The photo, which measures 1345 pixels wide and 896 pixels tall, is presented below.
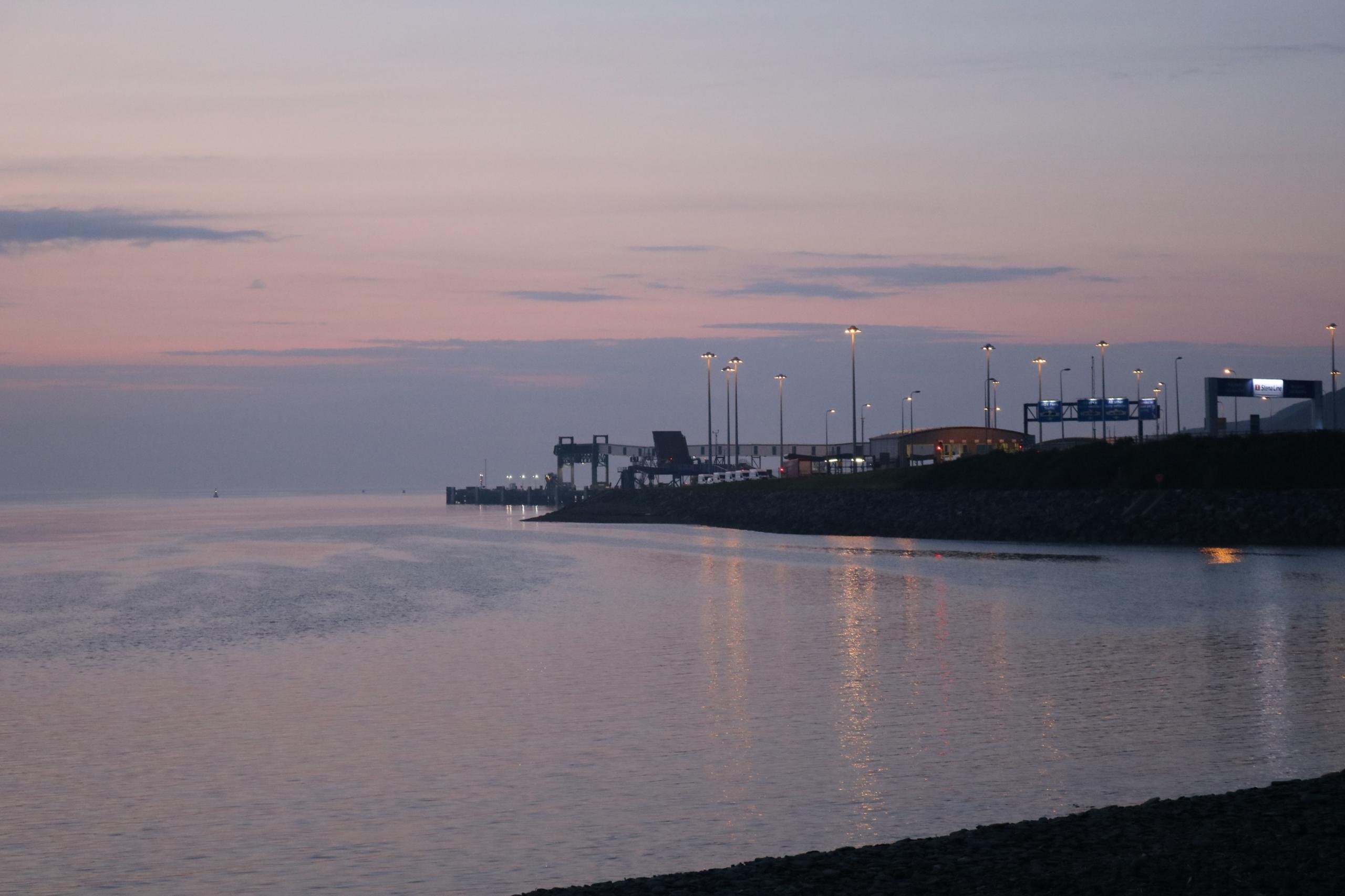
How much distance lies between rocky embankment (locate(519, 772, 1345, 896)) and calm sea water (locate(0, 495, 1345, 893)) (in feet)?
4.02

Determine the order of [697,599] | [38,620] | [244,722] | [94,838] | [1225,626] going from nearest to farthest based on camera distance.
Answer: [94,838] < [244,722] < [1225,626] < [38,620] < [697,599]

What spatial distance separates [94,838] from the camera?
541 inches

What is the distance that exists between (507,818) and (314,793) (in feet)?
8.71

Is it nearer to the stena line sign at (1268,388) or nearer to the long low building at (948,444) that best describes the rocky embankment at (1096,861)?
the stena line sign at (1268,388)

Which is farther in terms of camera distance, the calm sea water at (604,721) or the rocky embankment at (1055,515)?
the rocky embankment at (1055,515)

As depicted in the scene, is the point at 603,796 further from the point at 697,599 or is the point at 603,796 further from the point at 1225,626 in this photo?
the point at 697,599

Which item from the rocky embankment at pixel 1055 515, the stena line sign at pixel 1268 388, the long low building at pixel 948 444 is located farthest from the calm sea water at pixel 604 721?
the long low building at pixel 948 444

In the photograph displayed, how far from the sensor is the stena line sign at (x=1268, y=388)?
90.9 metres

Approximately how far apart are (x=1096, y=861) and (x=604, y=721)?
10432 mm

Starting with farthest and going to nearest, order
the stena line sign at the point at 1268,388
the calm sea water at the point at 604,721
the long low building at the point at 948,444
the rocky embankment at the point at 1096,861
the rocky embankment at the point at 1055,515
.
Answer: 1. the long low building at the point at 948,444
2. the stena line sign at the point at 1268,388
3. the rocky embankment at the point at 1055,515
4. the calm sea water at the point at 604,721
5. the rocky embankment at the point at 1096,861

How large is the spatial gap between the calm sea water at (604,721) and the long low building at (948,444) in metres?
76.6

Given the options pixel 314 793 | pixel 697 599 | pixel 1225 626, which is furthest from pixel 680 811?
pixel 697 599

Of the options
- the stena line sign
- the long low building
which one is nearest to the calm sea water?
the stena line sign

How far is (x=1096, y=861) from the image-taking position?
434 inches
